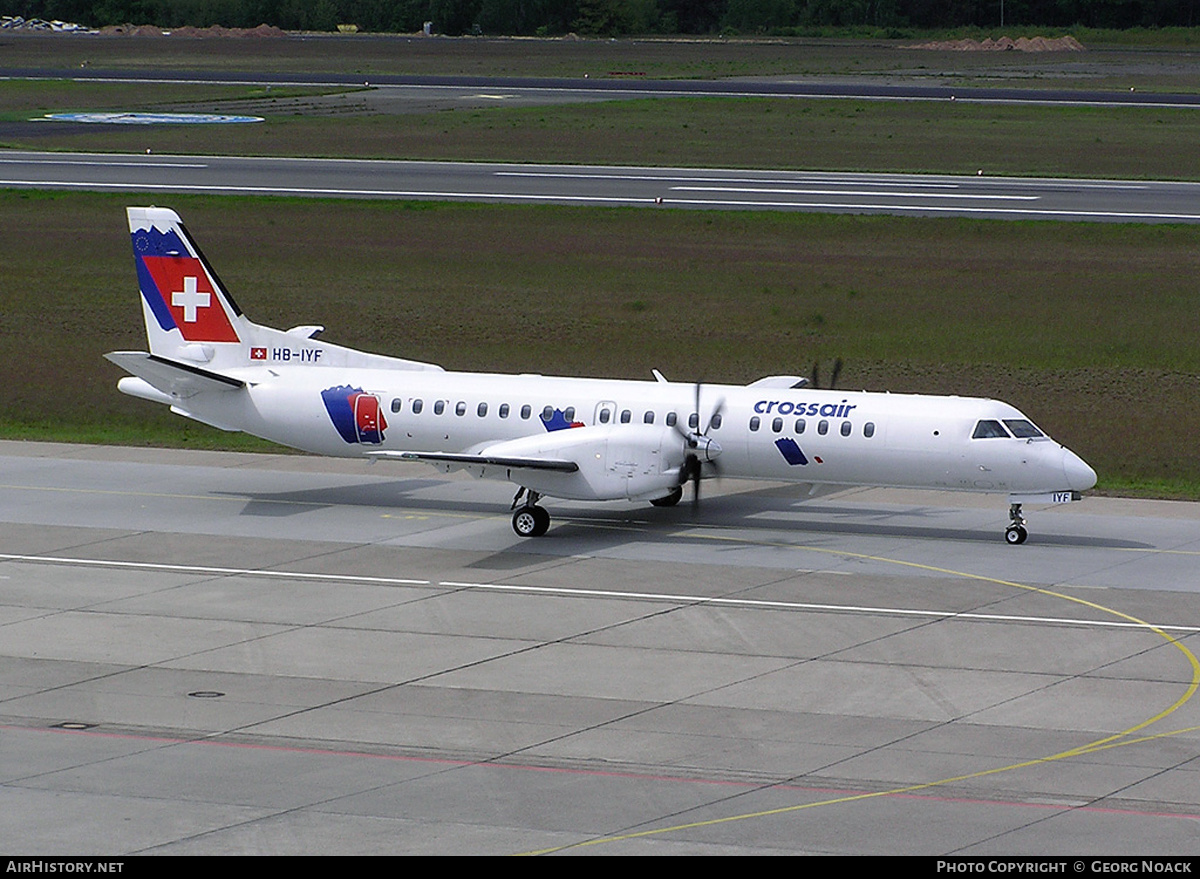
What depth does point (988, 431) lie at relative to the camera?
113 feet

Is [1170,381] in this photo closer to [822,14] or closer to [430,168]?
[430,168]

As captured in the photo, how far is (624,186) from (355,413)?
51169mm

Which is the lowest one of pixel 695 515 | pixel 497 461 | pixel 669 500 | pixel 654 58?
pixel 695 515

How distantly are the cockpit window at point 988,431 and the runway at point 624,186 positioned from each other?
144 ft

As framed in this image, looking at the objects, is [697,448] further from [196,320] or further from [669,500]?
[196,320]

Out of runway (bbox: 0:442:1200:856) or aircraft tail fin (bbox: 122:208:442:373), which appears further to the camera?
aircraft tail fin (bbox: 122:208:442:373)

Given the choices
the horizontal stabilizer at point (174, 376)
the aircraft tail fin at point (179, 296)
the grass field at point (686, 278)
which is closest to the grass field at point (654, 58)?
the grass field at point (686, 278)

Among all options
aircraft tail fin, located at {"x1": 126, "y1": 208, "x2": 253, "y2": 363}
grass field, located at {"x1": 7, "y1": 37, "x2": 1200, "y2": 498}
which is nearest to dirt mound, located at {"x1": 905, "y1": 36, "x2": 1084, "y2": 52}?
grass field, located at {"x1": 7, "y1": 37, "x2": 1200, "y2": 498}

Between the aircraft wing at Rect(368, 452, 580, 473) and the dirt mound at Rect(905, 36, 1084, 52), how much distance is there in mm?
148518

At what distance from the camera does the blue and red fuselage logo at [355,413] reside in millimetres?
37562

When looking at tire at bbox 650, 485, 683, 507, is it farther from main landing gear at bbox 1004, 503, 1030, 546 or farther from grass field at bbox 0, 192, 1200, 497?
grass field at bbox 0, 192, 1200, 497

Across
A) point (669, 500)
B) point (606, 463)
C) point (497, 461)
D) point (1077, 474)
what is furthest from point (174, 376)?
point (1077, 474)

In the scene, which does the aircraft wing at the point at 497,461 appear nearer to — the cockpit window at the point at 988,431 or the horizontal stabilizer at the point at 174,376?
the horizontal stabilizer at the point at 174,376

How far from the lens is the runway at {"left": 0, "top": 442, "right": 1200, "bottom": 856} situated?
65.3ft
